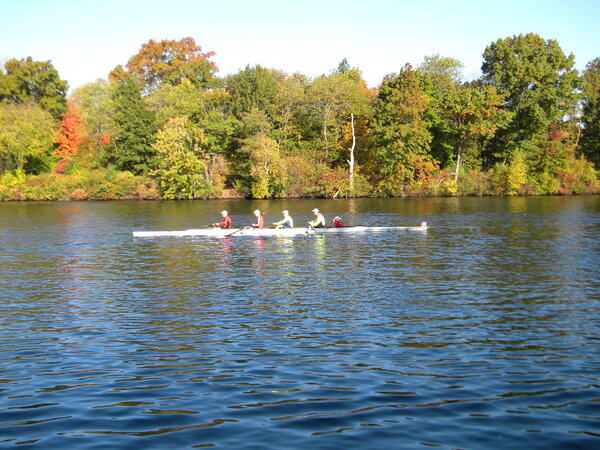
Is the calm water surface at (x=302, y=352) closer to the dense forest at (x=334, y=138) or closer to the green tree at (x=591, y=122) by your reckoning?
the dense forest at (x=334, y=138)

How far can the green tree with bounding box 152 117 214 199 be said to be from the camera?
71812 millimetres

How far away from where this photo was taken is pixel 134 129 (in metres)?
77.1

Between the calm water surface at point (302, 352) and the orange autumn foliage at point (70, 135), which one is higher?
the orange autumn foliage at point (70, 135)

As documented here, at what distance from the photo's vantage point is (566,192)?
76438mm

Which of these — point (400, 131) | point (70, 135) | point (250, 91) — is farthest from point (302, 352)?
point (70, 135)

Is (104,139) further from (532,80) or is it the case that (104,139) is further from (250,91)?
(532,80)

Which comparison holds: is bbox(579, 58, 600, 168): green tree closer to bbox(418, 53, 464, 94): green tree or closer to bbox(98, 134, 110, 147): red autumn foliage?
bbox(418, 53, 464, 94): green tree

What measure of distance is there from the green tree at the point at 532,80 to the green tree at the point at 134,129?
47.2 meters

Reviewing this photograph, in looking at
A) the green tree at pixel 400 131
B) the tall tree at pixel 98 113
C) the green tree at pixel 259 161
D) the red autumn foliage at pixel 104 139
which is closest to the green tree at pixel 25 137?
the tall tree at pixel 98 113

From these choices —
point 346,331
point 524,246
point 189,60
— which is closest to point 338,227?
point 524,246

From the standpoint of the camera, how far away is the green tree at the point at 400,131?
2805 inches

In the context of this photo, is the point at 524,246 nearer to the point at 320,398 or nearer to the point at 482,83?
the point at 320,398

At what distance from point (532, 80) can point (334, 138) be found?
27.2 metres

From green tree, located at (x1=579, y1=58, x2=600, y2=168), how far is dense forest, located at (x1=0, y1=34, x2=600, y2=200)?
7.7 inches
